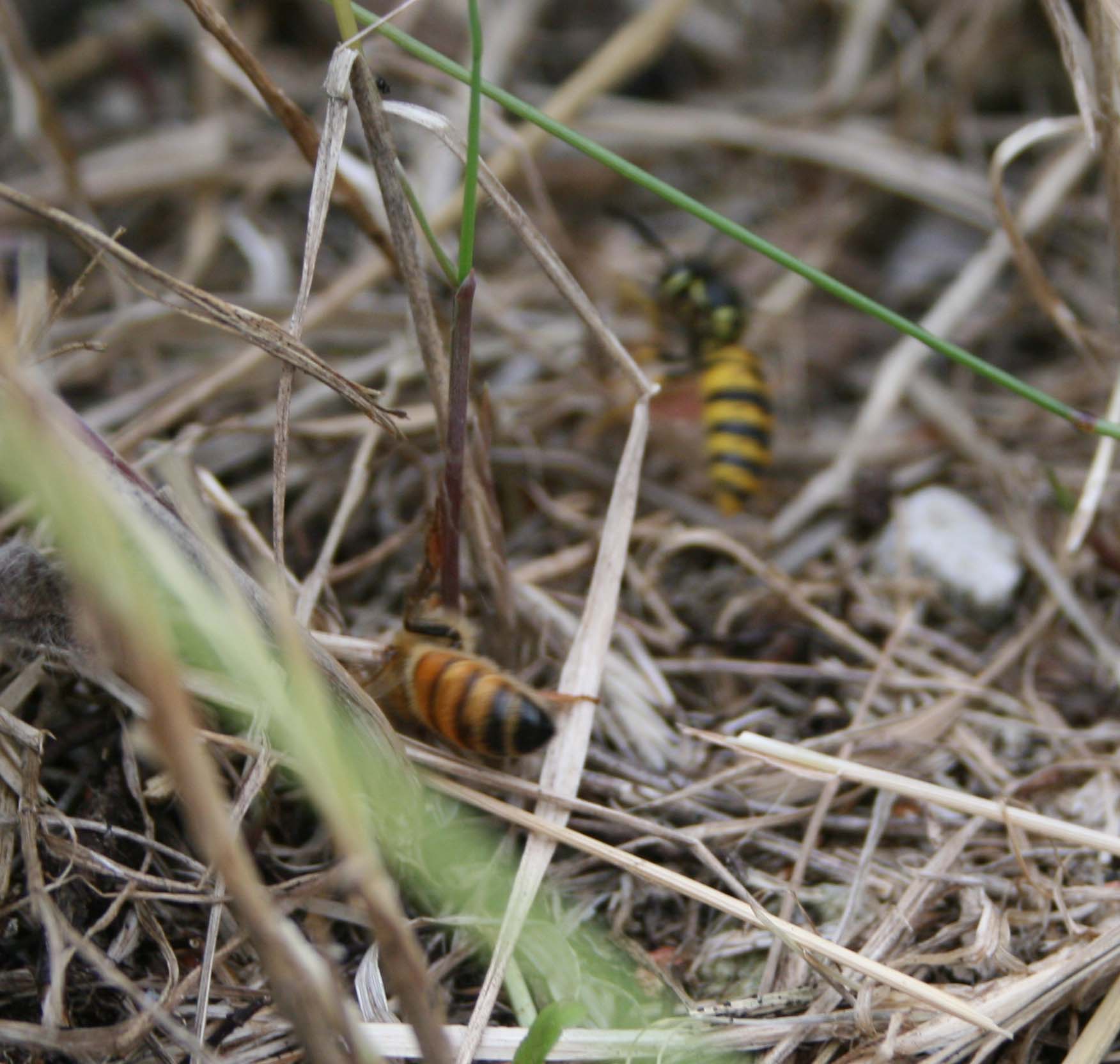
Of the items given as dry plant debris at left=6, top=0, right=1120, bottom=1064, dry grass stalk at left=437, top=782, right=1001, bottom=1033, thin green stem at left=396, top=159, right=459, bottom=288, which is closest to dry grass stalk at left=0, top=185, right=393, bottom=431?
dry plant debris at left=6, top=0, right=1120, bottom=1064

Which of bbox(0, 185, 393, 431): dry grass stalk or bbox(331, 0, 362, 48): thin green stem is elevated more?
bbox(331, 0, 362, 48): thin green stem

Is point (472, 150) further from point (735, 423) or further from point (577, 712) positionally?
point (735, 423)

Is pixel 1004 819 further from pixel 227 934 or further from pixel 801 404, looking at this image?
pixel 801 404

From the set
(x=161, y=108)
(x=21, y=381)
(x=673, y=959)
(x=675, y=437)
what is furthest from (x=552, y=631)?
(x=161, y=108)

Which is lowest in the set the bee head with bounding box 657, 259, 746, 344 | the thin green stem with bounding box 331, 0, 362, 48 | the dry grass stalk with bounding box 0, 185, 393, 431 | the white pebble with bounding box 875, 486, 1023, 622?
the white pebble with bounding box 875, 486, 1023, 622

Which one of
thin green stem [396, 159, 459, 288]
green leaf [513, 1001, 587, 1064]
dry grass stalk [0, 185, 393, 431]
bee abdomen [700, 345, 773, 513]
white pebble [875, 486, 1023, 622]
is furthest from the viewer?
bee abdomen [700, 345, 773, 513]

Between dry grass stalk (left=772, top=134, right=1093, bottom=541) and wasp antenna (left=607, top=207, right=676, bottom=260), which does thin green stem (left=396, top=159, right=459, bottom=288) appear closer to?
dry grass stalk (left=772, top=134, right=1093, bottom=541)

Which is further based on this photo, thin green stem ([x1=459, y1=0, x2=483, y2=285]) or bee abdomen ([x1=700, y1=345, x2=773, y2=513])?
bee abdomen ([x1=700, y1=345, x2=773, y2=513])
